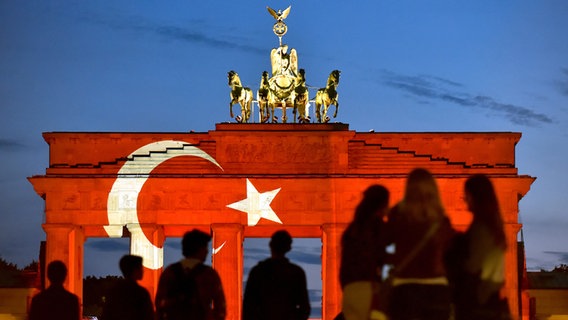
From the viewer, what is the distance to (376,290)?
13164mm

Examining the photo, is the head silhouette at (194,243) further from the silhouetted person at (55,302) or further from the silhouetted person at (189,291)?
the silhouetted person at (55,302)

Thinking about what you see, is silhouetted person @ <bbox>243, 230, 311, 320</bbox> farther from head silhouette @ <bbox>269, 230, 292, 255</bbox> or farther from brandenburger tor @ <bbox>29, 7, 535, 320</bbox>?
brandenburger tor @ <bbox>29, 7, 535, 320</bbox>

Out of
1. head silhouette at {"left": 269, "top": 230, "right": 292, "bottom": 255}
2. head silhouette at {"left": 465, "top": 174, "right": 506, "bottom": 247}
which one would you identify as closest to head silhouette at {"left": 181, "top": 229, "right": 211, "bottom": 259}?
head silhouette at {"left": 269, "top": 230, "right": 292, "bottom": 255}

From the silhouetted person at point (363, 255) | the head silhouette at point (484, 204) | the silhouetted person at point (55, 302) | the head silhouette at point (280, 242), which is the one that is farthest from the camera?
the silhouetted person at point (55, 302)

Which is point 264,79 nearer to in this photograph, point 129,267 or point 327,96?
point 327,96

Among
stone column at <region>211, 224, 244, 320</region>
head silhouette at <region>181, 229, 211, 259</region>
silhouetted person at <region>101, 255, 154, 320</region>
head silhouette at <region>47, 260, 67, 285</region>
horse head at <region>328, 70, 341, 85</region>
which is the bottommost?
silhouetted person at <region>101, 255, 154, 320</region>

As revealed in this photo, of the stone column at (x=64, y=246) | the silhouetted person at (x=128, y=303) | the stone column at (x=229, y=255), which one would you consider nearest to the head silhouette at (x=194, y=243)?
the silhouetted person at (x=128, y=303)

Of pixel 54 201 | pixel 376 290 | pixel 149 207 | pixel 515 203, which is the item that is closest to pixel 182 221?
pixel 149 207

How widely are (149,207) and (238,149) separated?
443cm

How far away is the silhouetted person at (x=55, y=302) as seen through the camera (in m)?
17.4

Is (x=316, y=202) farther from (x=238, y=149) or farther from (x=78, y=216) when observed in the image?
(x=78, y=216)

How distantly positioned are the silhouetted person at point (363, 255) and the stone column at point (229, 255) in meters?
42.1

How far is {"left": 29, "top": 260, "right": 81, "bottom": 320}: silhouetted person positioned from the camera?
17.4 metres

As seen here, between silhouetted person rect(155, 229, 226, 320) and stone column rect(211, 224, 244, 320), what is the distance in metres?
39.7
